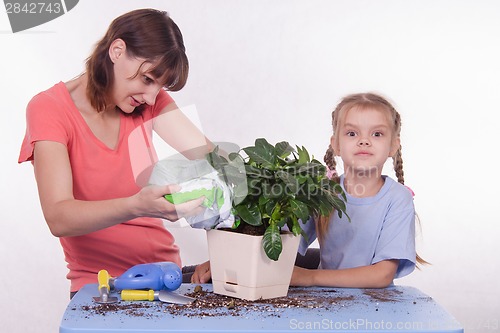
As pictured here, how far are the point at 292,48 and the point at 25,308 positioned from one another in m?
1.66

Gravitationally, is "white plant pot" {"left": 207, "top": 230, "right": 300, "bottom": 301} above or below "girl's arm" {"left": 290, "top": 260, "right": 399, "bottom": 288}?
above

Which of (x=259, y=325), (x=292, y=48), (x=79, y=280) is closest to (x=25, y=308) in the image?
(x=79, y=280)

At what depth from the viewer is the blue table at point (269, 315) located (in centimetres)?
125

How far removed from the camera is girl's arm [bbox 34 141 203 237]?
1.39 metres

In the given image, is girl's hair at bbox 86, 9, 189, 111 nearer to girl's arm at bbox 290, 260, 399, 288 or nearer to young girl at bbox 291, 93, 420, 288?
young girl at bbox 291, 93, 420, 288

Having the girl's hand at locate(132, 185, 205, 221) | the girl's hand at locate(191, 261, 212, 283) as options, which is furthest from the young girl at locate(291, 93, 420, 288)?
the girl's hand at locate(132, 185, 205, 221)

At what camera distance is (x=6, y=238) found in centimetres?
326

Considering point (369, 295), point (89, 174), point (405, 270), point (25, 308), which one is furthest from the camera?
point (25, 308)

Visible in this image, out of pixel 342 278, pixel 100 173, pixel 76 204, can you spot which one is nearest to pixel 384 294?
pixel 342 278

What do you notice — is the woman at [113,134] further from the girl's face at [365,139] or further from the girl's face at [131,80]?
the girl's face at [365,139]

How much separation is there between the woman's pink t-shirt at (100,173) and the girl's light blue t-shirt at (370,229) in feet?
1.51

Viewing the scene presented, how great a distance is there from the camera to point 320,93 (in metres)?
3.30

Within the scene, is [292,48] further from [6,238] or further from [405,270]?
[405,270]

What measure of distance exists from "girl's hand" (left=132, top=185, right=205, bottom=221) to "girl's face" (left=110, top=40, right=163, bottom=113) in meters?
0.48
